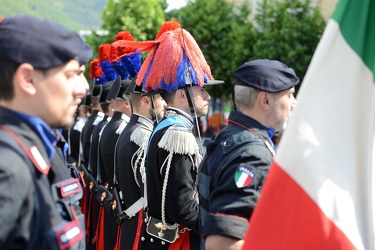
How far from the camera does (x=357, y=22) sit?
2346mm

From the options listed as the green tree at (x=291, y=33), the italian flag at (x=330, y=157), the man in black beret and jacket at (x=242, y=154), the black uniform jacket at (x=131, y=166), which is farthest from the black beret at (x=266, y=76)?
the green tree at (x=291, y=33)

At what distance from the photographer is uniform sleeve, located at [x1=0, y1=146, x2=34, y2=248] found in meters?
2.03

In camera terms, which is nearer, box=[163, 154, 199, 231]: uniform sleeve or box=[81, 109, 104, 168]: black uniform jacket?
box=[163, 154, 199, 231]: uniform sleeve

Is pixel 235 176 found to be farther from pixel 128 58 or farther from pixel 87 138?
pixel 87 138

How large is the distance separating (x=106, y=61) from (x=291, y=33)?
42.7 feet

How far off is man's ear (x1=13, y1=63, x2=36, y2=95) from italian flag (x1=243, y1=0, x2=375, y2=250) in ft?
2.95

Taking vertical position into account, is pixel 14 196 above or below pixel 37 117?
below

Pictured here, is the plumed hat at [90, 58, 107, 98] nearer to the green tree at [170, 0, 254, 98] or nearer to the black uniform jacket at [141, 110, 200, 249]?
the black uniform jacket at [141, 110, 200, 249]

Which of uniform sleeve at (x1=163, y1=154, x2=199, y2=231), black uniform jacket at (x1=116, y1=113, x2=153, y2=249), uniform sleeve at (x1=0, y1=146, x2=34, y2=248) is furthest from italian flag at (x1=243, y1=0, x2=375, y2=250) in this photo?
black uniform jacket at (x1=116, y1=113, x2=153, y2=249)

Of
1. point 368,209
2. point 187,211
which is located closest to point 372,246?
point 368,209

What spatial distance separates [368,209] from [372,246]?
14 cm

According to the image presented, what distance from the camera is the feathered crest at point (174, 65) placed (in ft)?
14.2

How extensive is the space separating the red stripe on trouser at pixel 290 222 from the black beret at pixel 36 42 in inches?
33.5

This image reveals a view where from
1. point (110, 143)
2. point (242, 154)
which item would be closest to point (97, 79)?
point (110, 143)
